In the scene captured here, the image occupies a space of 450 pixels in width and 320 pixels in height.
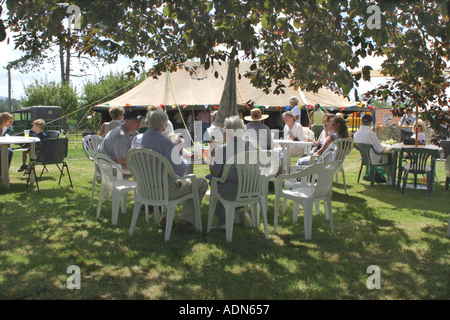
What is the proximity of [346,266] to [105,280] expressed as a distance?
2043 millimetres

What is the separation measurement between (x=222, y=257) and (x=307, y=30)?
220 centimetres

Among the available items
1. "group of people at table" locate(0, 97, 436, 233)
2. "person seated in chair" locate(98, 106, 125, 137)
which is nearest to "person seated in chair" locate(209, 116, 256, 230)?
"group of people at table" locate(0, 97, 436, 233)

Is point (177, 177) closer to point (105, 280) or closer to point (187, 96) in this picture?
point (105, 280)

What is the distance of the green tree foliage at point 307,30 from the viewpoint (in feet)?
10.6

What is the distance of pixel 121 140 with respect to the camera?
5.08m

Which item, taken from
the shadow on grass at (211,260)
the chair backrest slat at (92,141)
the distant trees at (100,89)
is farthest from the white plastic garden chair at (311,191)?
the distant trees at (100,89)

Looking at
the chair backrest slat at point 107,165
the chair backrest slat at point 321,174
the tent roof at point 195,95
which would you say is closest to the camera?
the chair backrest slat at point 321,174

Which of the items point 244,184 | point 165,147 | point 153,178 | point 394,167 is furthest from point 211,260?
point 394,167

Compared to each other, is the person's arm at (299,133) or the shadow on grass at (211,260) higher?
the person's arm at (299,133)

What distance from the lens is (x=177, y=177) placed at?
4.09 meters

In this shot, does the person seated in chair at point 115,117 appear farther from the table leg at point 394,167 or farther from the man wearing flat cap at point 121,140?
the table leg at point 394,167

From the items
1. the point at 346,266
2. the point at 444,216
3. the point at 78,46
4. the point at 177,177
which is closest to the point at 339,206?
the point at 444,216

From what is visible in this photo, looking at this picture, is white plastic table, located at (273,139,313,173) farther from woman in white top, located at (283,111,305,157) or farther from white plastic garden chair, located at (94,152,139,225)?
white plastic garden chair, located at (94,152,139,225)

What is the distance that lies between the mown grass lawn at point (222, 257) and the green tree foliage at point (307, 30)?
5.06 ft
